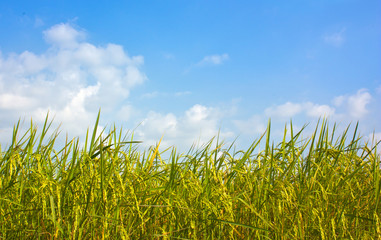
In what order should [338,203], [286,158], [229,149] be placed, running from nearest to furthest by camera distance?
[338,203] → [286,158] → [229,149]

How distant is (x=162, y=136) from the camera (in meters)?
2.82

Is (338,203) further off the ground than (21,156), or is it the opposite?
(21,156)

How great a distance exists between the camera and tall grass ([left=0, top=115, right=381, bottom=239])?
84.2 inches

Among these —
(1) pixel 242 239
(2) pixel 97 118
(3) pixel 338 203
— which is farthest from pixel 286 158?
(2) pixel 97 118

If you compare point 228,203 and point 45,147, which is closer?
point 228,203

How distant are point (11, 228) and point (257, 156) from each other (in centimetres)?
185

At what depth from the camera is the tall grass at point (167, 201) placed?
2.14 meters

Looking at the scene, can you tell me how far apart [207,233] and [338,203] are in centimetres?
107

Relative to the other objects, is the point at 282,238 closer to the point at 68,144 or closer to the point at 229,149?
the point at 229,149

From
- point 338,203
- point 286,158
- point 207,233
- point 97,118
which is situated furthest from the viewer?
point 286,158

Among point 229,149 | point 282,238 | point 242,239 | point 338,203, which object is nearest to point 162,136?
point 229,149

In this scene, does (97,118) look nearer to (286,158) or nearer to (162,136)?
(162,136)

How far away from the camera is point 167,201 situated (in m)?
2.25

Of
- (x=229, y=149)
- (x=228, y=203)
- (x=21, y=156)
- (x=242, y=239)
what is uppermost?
(x=229, y=149)
